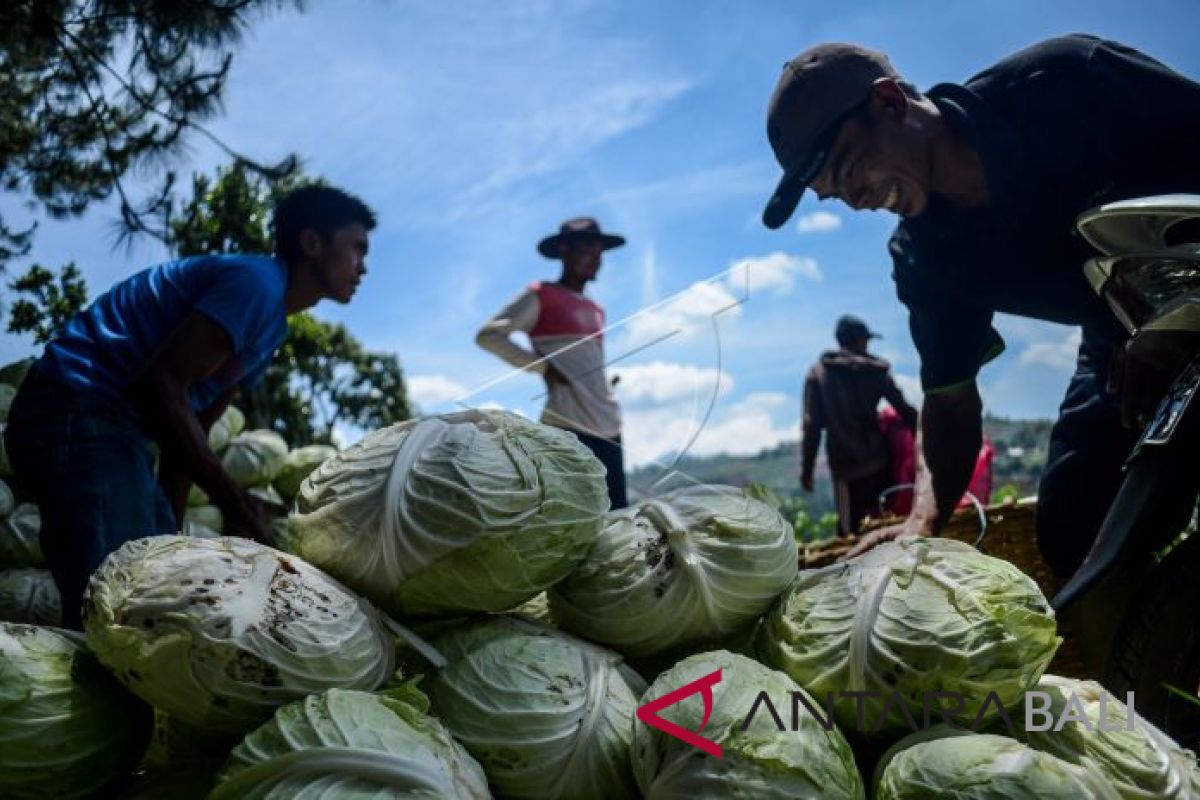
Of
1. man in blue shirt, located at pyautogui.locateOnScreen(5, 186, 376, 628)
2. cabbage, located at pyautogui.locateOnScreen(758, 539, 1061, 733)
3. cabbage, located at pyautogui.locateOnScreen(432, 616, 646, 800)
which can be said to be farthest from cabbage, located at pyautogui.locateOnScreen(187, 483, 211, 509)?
cabbage, located at pyautogui.locateOnScreen(758, 539, 1061, 733)

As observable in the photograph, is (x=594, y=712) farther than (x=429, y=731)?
Yes

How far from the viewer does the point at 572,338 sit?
5805mm

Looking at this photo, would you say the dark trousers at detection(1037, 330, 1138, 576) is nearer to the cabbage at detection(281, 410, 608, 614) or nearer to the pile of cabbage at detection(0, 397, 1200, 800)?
the pile of cabbage at detection(0, 397, 1200, 800)

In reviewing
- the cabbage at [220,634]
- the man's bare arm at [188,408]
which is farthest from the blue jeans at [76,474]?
the cabbage at [220,634]

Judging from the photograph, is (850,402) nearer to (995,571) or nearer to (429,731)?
(995,571)

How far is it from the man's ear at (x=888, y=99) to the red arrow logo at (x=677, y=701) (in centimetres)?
212

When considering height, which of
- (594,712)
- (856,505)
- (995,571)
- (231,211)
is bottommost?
(856,505)

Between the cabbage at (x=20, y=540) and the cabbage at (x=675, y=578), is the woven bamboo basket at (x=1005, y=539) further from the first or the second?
the cabbage at (x=20, y=540)

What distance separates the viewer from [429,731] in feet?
4.32

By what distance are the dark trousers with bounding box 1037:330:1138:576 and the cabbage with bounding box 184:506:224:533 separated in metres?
4.09

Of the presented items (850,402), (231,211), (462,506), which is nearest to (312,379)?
(231,211)

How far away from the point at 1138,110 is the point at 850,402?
15.7 feet

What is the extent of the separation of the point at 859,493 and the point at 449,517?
253 inches

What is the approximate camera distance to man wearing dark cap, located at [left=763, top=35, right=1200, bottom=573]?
2.73 m
